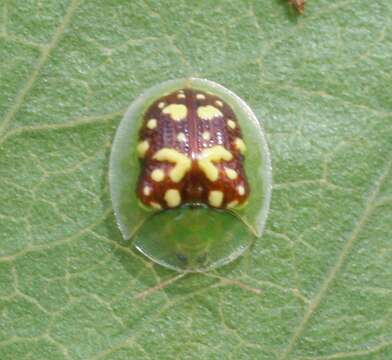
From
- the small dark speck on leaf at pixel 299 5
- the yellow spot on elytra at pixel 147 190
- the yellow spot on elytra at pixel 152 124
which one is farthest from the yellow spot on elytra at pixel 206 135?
the small dark speck on leaf at pixel 299 5

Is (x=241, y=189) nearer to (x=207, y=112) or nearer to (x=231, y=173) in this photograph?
(x=231, y=173)

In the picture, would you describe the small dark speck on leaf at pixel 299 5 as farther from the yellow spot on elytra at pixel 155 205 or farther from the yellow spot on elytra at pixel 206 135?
the yellow spot on elytra at pixel 155 205

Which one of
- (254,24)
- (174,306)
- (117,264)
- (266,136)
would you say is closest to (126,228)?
(117,264)

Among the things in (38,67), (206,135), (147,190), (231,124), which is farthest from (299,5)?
(38,67)

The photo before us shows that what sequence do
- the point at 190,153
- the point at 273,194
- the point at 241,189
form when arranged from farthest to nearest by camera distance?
the point at 273,194, the point at 241,189, the point at 190,153

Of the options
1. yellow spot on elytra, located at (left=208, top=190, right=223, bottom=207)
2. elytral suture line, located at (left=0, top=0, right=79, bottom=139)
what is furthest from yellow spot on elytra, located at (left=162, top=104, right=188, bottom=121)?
elytral suture line, located at (left=0, top=0, right=79, bottom=139)

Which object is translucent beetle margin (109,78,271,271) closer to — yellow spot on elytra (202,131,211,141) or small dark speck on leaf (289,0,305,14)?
yellow spot on elytra (202,131,211,141)
